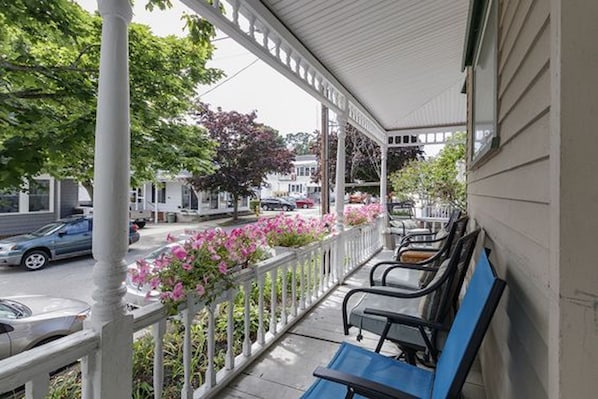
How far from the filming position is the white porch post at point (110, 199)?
138 cm

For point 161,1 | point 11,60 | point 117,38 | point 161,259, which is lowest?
point 161,259

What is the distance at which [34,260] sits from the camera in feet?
24.5

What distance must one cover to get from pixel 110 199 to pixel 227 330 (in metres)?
1.41

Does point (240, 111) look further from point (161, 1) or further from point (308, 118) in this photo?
point (161, 1)

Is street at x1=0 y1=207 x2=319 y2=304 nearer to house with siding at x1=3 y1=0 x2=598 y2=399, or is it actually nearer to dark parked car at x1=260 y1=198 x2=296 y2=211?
house with siding at x1=3 y1=0 x2=598 y2=399

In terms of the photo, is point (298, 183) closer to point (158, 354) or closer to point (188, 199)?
point (188, 199)

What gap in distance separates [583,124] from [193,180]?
46.5ft

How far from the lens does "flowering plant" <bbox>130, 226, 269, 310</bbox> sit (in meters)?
1.81

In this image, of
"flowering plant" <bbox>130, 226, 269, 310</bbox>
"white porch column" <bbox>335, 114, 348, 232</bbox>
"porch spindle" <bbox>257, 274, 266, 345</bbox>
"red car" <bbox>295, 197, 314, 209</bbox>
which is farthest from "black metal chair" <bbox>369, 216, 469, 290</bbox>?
"red car" <bbox>295, 197, 314, 209</bbox>

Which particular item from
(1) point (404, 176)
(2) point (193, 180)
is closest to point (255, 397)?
(1) point (404, 176)

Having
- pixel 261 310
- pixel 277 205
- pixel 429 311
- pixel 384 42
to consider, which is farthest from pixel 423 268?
pixel 277 205

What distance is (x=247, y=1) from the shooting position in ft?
7.27

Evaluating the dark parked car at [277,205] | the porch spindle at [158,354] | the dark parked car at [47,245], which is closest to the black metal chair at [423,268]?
the porch spindle at [158,354]

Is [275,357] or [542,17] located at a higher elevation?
[542,17]
